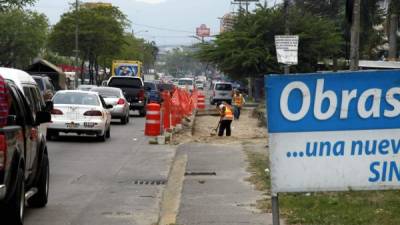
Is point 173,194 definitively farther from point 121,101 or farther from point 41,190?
point 121,101

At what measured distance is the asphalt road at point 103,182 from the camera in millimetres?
10141

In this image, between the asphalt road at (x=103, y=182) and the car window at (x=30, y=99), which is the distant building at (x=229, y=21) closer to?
the asphalt road at (x=103, y=182)

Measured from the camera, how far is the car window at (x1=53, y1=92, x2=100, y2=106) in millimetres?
22359

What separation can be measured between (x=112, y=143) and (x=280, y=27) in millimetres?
32902

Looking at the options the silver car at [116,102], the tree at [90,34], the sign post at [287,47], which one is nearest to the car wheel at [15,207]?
the sign post at [287,47]

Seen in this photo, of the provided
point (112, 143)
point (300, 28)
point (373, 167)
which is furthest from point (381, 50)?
point (373, 167)

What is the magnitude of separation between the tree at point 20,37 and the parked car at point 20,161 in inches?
2480

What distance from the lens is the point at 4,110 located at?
8.04m

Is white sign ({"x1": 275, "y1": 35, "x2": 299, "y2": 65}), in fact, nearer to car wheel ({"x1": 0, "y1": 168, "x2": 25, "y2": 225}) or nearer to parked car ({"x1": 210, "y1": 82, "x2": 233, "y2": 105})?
car wheel ({"x1": 0, "y1": 168, "x2": 25, "y2": 225})

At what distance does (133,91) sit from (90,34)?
121ft

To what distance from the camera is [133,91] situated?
3744 centimetres


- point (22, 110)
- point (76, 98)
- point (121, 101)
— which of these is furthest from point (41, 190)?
point (121, 101)

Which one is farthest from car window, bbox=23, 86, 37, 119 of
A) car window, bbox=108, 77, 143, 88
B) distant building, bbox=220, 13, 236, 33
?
distant building, bbox=220, 13, 236, 33

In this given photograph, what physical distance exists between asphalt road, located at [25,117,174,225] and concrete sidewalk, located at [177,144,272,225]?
1.78 ft
